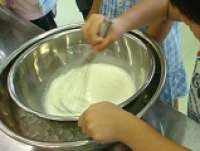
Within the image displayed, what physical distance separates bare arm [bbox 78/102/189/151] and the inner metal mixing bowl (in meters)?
0.16

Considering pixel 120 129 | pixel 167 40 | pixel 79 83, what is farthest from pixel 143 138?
pixel 167 40

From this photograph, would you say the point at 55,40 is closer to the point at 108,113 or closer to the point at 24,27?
the point at 24,27

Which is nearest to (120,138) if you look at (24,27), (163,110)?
(163,110)

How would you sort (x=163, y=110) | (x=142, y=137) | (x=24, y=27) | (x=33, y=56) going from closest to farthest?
(x=142, y=137), (x=163, y=110), (x=33, y=56), (x=24, y=27)

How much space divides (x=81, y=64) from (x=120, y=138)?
289 mm

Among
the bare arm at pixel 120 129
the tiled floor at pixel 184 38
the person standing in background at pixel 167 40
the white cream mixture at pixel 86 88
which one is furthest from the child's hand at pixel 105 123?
the tiled floor at pixel 184 38

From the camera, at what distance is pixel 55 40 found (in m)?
0.79

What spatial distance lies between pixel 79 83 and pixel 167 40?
28 centimetres

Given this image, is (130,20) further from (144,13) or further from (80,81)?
(80,81)

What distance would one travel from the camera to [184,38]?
5.65 ft

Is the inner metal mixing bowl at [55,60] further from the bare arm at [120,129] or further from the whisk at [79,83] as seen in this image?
the bare arm at [120,129]

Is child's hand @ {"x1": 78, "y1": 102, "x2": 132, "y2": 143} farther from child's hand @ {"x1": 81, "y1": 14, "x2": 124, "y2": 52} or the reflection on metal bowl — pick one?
child's hand @ {"x1": 81, "y1": 14, "x2": 124, "y2": 52}

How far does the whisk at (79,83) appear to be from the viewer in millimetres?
687

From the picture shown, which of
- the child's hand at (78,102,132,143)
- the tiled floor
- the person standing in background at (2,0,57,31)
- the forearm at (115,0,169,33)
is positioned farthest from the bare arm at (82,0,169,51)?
the tiled floor
